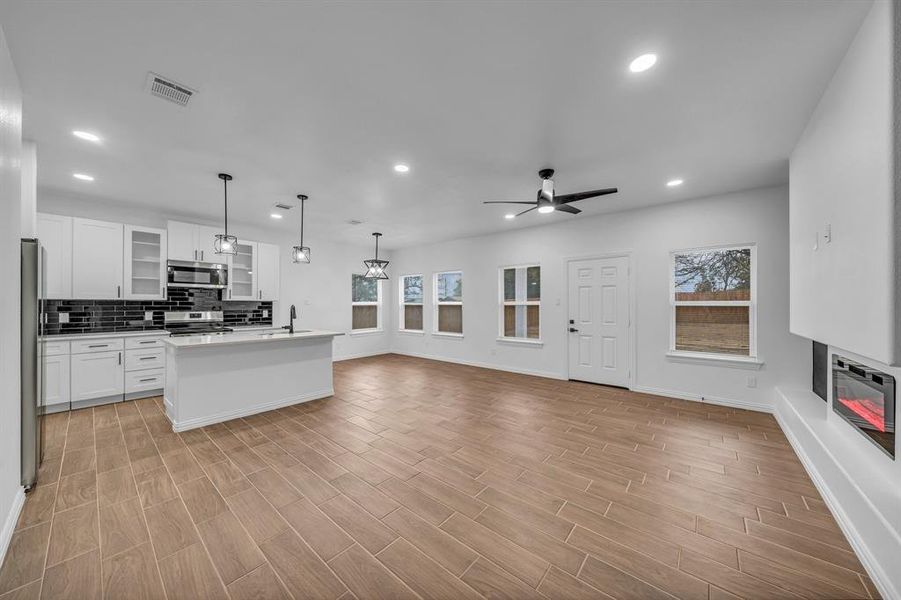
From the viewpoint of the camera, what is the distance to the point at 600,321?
5.32m

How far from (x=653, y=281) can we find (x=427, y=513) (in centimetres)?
445

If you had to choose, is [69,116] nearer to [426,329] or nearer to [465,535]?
[465,535]

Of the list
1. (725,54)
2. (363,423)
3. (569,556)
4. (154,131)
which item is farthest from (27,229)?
(725,54)

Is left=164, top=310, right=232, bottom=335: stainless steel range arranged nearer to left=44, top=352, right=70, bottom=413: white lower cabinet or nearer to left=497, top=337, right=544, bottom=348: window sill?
left=44, top=352, right=70, bottom=413: white lower cabinet

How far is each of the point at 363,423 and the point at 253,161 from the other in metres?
2.94

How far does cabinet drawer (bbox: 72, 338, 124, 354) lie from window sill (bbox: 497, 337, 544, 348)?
19.1 feet

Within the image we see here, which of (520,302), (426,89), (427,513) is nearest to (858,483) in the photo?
(427,513)

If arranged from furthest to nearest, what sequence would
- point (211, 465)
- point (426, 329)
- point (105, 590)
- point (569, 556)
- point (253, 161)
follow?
point (426, 329) < point (253, 161) < point (211, 465) < point (569, 556) < point (105, 590)

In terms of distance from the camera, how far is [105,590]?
5.08 feet

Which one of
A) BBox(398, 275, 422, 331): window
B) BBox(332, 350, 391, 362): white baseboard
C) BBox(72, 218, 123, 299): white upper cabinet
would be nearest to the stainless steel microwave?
BBox(72, 218, 123, 299): white upper cabinet

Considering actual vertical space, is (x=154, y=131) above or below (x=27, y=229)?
above

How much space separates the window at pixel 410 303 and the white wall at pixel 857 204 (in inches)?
267

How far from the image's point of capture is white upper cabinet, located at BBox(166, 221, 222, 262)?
197 inches

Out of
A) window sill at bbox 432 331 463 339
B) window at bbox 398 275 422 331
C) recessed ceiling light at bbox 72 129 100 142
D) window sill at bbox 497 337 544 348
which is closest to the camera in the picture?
recessed ceiling light at bbox 72 129 100 142
